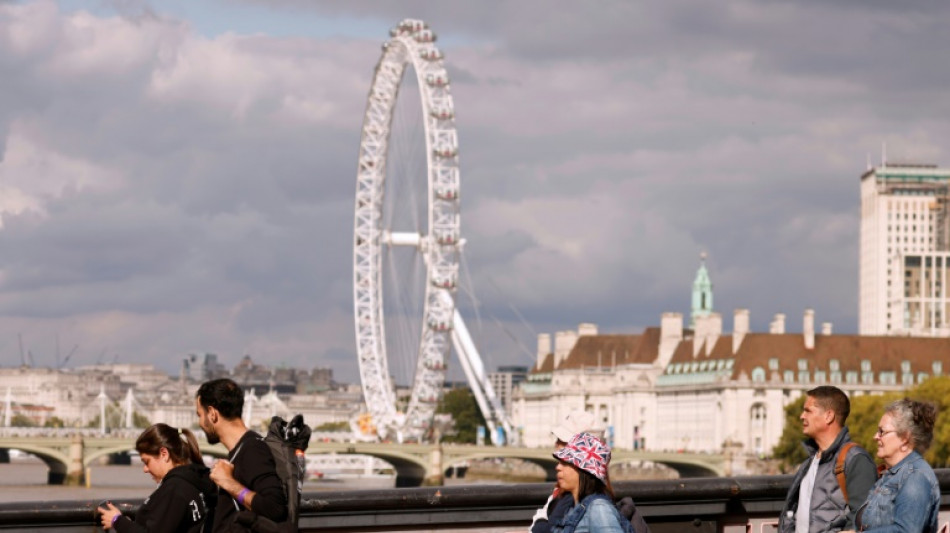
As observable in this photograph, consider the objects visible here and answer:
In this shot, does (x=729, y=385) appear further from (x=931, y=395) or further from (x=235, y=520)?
(x=235, y=520)

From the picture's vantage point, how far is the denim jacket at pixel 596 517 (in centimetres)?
677

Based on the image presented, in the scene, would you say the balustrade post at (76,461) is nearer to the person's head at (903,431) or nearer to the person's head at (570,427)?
the person's head at (570,427)

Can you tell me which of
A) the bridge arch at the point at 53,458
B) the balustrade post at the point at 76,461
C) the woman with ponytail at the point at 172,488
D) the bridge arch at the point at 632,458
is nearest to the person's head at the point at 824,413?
the woman with ponytail at the point at 172,488

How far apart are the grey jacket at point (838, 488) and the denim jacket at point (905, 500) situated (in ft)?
1.01

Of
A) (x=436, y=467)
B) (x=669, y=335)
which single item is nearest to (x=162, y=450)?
(x=436, y=467)

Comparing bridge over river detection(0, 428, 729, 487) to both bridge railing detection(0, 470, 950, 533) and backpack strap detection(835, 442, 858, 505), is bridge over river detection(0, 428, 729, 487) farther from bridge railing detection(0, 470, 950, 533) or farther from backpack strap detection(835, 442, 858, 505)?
backpack strap detection(835, 442, 858, 505)

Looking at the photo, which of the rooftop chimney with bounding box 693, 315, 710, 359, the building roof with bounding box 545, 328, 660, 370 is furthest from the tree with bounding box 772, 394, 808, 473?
the building roof with bounding box 545, 328, 660, 370

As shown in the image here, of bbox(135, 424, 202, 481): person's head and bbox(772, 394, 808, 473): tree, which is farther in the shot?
bbox(772, 394, 808, 473): tree

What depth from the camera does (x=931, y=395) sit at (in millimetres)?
67188

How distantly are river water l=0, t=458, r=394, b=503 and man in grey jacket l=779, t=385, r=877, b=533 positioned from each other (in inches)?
1298

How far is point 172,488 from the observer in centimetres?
683

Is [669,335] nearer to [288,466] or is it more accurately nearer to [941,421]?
[941,421]

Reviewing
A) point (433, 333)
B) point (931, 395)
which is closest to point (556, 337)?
point (433, 333)

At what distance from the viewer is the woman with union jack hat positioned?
678cm
